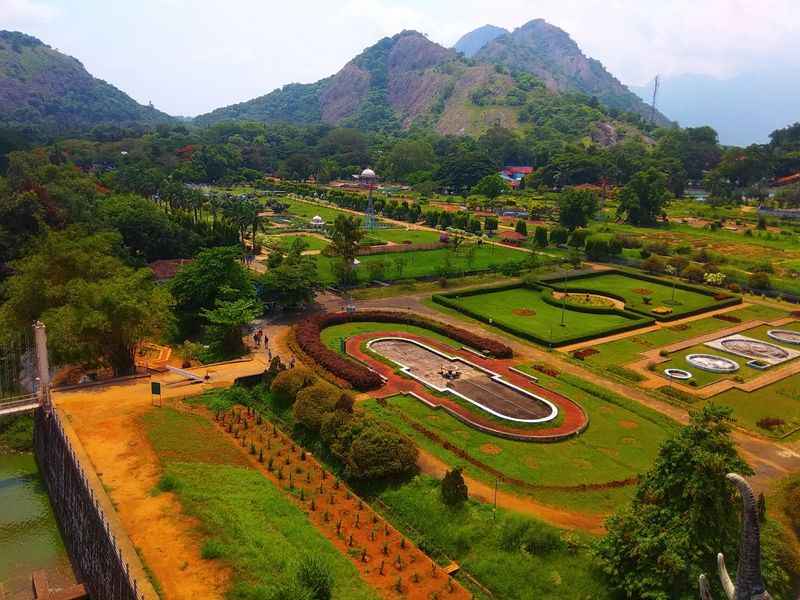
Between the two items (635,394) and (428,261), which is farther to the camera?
(428,261)

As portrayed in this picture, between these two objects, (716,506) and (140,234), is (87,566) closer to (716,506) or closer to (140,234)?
(716,506)

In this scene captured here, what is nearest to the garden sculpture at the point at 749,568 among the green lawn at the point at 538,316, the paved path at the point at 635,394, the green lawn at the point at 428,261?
the paved path at the point at 635,394

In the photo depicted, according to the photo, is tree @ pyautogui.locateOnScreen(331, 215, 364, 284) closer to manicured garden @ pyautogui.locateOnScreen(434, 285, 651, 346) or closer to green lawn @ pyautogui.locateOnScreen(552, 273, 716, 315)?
manicured garden @ pyautogui.locateOnScreen(434, 285, 651, 346)

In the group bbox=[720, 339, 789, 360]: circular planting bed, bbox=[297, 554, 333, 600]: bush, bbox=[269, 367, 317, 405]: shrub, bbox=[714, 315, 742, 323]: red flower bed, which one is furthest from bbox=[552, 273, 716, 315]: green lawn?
bbox=[297, 554, 333, 600]: bush

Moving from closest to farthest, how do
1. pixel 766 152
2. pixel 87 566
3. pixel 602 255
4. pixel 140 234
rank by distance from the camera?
pixel 87 566 < pixel 140 234 < pixel 602 255 < pixel 766 152

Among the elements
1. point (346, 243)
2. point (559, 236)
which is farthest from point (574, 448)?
point (559, 236)

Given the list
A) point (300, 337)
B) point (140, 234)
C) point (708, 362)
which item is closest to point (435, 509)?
point (300, 337)

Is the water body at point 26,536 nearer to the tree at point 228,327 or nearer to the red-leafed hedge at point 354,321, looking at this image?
the tree at point 228,327

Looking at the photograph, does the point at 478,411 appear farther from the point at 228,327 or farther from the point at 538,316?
the point at 538,316
